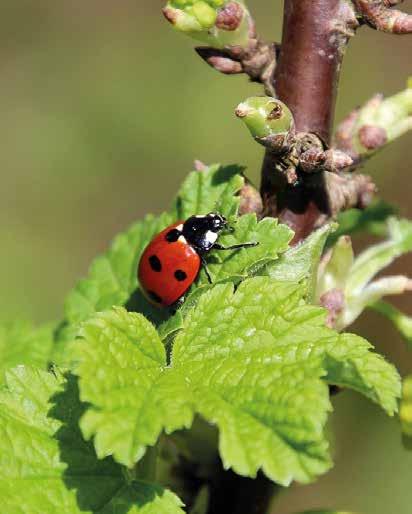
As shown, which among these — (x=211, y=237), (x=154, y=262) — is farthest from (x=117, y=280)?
(x=211, y=237)

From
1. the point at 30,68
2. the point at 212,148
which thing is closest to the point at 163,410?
the point at 212,148

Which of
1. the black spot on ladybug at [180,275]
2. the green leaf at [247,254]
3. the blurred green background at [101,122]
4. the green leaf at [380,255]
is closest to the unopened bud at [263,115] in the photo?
the green leaf at [247,254]

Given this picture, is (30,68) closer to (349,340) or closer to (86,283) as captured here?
(86,283)

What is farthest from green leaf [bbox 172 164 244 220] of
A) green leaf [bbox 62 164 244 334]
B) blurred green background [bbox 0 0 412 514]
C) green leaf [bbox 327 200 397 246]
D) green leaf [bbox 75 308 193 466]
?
blurred green background [bbox 0 0 412 514]

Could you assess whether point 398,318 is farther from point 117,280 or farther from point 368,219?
point 117,280

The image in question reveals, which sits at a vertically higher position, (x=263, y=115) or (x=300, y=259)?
(x=263, y=115)

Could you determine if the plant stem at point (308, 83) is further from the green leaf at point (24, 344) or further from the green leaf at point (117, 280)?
the green leaf at point (24, 344)
